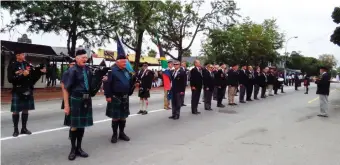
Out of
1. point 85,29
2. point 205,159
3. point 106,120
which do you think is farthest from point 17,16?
point 205,159

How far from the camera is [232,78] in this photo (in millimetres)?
15156

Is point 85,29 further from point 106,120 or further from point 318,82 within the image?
point 318,82

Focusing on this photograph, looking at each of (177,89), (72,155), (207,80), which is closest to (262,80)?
(207,80)

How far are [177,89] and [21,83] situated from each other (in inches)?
190

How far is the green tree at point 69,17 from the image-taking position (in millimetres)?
18453

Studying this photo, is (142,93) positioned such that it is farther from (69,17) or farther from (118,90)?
(69,17)

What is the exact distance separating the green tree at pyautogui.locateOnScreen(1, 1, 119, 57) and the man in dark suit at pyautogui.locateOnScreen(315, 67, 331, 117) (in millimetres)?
13192

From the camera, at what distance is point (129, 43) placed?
27.7 m

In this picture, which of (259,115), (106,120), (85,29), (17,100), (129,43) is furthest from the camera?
(129,43)

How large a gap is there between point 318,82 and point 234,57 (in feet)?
126

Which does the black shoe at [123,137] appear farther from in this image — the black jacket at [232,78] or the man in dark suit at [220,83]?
the black jacket at [232,78]

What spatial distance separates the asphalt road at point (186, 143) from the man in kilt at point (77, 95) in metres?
0.55

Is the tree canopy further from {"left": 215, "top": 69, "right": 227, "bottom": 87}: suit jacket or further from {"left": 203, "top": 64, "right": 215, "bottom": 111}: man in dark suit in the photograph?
{"left": 203, "top": 64, "right": 215, "bottom": 111}: man in dark suit

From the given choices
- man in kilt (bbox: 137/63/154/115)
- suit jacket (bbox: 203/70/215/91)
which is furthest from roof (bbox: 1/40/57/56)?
suit jacket (bbox: 203/70/215/91)
